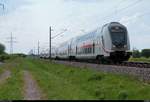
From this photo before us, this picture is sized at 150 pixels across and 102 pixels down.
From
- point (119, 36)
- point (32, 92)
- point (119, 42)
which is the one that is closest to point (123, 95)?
point (32, 92)

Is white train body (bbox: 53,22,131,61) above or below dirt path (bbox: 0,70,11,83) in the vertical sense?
above

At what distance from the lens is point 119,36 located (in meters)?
34.9

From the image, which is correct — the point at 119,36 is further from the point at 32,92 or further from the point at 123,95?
the point at 123,95

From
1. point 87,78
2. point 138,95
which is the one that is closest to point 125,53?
point 87,78

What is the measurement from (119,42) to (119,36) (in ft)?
2.35

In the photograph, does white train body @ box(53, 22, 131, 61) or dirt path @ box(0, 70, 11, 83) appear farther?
dirt path @ box(0, 70, 11, 83)

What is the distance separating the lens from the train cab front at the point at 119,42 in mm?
34250

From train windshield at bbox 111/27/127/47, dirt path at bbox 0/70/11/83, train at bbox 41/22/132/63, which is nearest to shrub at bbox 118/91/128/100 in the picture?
train at bbox 41/22/132/63

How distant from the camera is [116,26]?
1395 inches

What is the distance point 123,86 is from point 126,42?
14576mm

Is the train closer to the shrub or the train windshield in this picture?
the train windshield

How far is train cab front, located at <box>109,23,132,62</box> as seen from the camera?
34.2 m

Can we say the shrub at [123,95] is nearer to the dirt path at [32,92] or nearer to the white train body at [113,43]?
the dirt path at [32,92]

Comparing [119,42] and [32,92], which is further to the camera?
[119,42]
